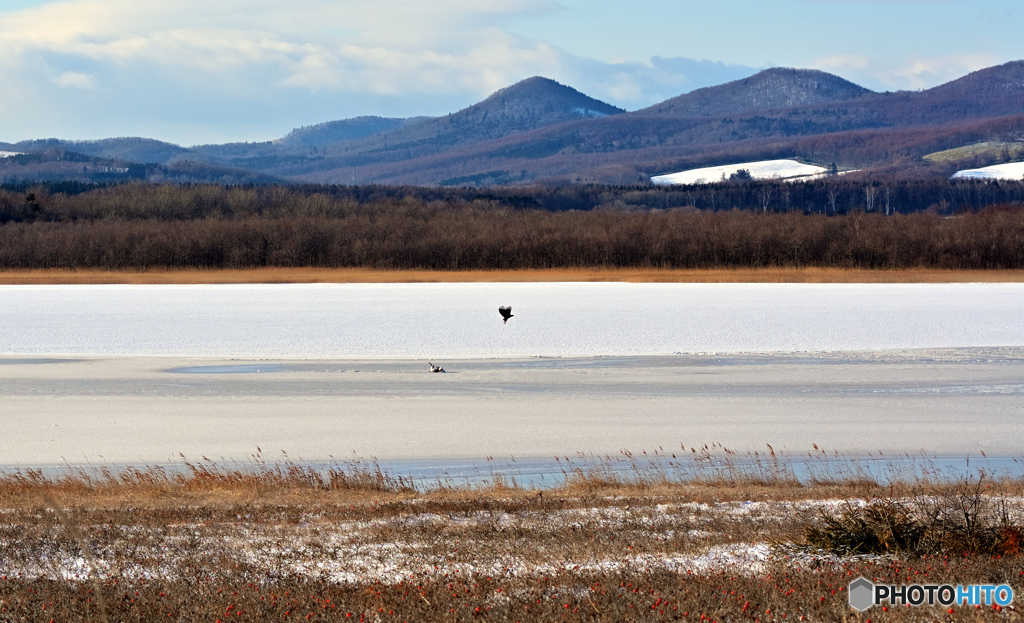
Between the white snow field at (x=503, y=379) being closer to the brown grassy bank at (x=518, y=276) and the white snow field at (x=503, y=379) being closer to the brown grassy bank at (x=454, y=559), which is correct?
the brown grassy bank at (x=454, y=559)

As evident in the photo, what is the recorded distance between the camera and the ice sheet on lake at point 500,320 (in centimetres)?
2520

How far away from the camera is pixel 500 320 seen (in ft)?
104

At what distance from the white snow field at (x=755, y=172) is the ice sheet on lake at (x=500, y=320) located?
135 meters

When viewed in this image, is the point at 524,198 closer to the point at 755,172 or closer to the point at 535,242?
the point at 535,242

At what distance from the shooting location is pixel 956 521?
6926mm

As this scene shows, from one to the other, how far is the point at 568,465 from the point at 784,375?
9404 mm

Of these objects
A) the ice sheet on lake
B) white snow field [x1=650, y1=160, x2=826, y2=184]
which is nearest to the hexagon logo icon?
the ice sheet on lake

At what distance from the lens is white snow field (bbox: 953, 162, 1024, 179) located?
153400mm

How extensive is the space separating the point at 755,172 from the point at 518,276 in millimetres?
134805

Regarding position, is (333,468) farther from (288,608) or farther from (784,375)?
(784,375)

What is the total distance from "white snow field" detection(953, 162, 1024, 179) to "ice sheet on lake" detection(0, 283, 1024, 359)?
121726mm

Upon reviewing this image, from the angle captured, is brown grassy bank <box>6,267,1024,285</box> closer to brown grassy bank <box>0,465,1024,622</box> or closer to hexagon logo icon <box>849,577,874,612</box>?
brown grassy bank <box>0,465,1024,622</box>

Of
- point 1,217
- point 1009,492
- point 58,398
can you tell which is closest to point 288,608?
point 1009,492

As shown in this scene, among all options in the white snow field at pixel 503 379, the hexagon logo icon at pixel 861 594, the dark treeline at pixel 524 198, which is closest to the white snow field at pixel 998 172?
the dark treeline at pixel 524 198
